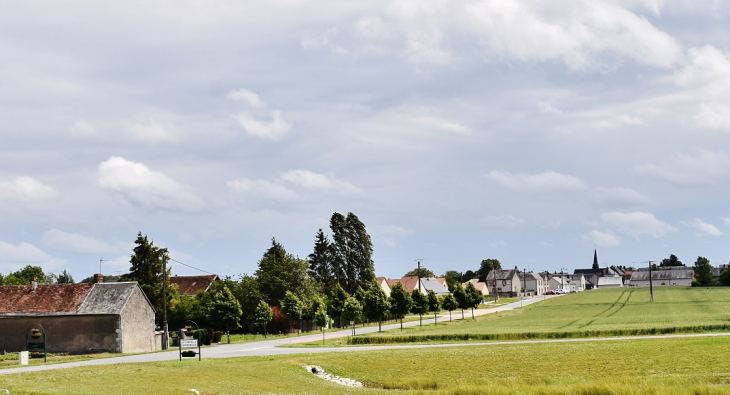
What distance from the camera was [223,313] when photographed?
240 ft

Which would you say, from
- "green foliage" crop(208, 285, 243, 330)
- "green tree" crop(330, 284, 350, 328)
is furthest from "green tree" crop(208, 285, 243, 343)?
"green tree" crop(330, 284, 350, 328)

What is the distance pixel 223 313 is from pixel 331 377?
34.2 m

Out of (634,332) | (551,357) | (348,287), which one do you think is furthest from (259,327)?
(551,357)

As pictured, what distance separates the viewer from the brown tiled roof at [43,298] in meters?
63.2

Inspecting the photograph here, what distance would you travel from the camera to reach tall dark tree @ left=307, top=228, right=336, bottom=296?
123 metres

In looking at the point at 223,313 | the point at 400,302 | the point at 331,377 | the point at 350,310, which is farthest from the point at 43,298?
the point at 400,302

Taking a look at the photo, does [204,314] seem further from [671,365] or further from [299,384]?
[671,365]

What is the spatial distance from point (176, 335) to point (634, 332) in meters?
39.9

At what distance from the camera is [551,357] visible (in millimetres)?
44062

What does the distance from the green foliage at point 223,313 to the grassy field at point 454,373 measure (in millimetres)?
25413

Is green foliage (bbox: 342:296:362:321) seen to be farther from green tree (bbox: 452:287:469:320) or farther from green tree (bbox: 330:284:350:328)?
green tree (bbox: 452:287:469:320)

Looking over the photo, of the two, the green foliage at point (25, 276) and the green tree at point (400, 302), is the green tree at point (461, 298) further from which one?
the green foliage at point (25, 276)

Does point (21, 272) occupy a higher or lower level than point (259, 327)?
higher

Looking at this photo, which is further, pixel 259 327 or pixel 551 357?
pixel 259 327
